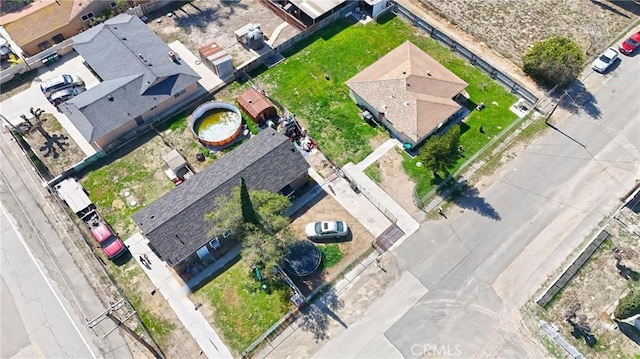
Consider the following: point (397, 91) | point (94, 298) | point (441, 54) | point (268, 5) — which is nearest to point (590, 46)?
point (441, 54)

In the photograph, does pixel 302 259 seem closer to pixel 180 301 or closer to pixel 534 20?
pixel 180 301

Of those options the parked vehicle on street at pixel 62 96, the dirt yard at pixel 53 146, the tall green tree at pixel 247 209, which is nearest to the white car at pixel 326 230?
the tall green tree at pixel 247 209

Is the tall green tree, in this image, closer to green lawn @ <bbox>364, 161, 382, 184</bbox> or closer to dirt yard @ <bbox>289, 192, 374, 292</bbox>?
dirt yard @ <bbox>289, 192, 374, 292</bbox>

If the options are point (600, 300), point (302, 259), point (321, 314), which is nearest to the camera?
point (321, 314)

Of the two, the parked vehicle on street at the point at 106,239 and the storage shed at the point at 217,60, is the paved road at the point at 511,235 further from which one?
the storage shed at the point at 217,60

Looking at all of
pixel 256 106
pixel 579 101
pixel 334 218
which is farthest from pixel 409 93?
pixel 579 101

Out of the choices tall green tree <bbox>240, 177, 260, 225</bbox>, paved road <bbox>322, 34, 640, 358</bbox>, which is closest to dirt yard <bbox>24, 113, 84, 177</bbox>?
tall green tree <bbox>240, 177, 260, 225</bbox>

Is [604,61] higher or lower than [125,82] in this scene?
lower
